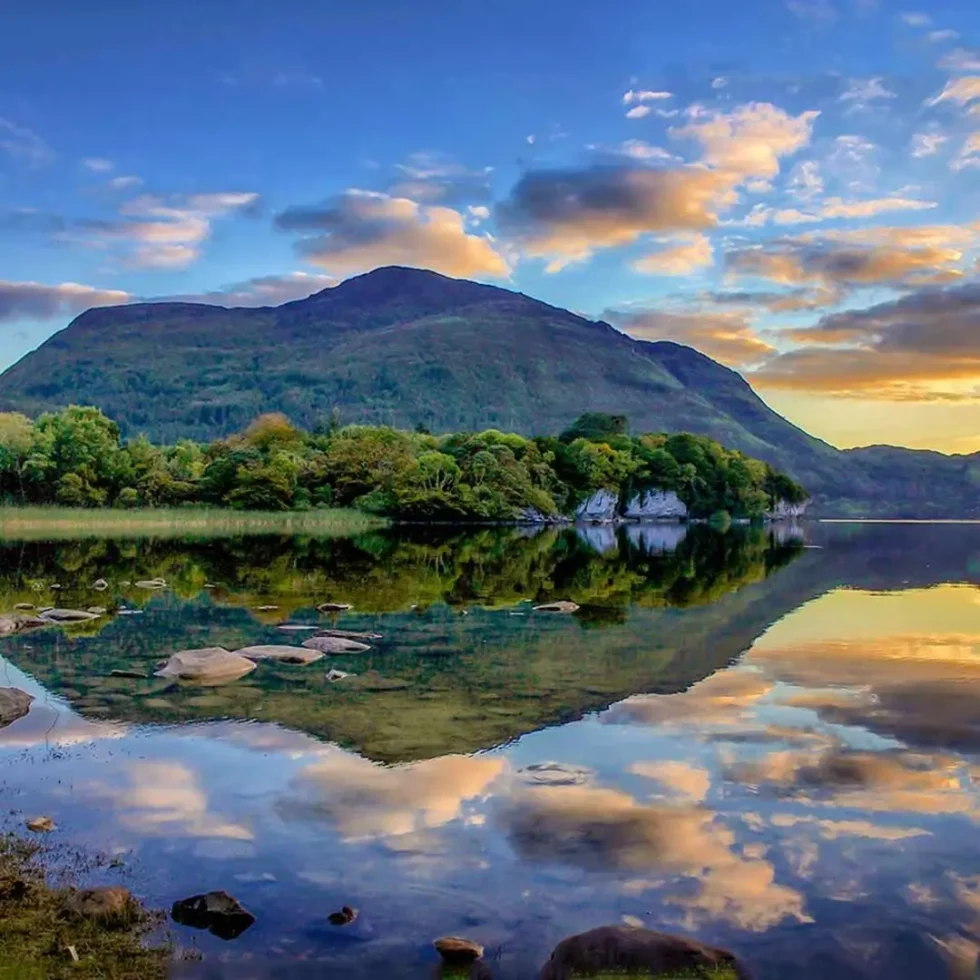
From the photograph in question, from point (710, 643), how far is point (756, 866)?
19026 mm

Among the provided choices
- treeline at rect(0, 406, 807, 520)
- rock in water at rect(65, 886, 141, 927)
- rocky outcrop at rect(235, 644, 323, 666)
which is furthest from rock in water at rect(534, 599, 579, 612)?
treeline at rect(0, 406, 807, 520)

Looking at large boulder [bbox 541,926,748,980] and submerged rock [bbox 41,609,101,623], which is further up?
large boulder [bbox 541,926,748,980]

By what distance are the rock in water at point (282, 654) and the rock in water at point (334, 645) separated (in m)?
0.63

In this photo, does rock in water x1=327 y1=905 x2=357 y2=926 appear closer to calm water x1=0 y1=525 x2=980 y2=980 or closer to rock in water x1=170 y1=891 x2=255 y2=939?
calm water x1=0 y1=525 x2=980 y2=980

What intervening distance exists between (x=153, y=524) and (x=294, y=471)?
34676 millimetres

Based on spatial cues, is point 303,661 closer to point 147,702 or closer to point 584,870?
point 147,702

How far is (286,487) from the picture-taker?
130 meters

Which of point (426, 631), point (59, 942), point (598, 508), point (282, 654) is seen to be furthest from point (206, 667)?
point (598, 508)

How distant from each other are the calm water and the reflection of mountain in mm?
158

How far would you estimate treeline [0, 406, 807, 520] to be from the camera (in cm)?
11875

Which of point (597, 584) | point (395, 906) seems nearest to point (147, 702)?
point (395, 906)

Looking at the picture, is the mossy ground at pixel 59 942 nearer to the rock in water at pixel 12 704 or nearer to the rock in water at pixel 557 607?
the rock in water at pixel 12 704

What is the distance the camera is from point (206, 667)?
22938 millimetres

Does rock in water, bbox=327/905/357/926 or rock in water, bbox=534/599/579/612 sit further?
rock in water, bbox=534/599/579/612
